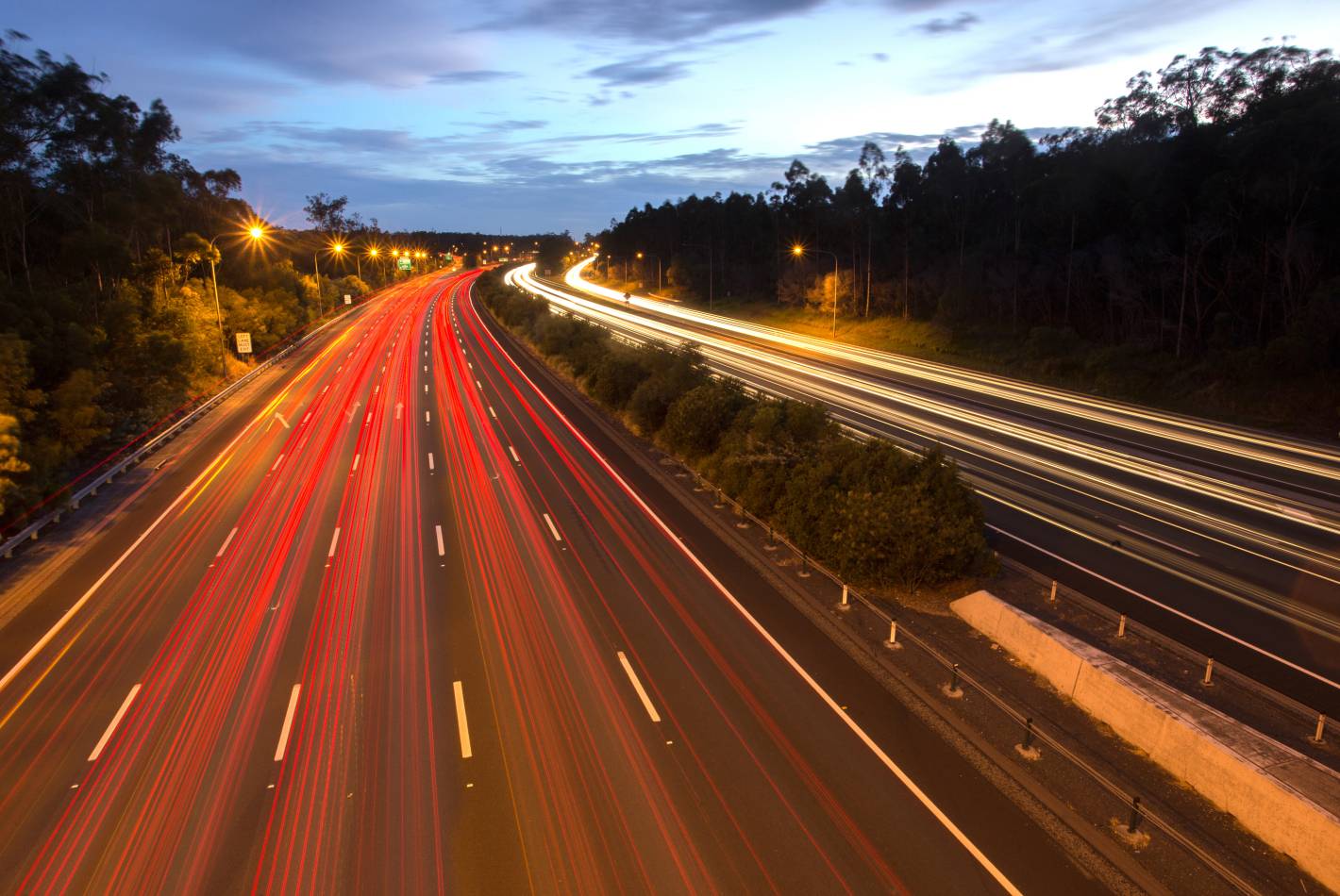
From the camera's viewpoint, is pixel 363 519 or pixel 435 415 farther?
pixel 435 415

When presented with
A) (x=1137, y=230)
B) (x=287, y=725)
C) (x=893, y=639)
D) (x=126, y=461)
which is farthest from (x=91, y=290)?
(x=1137, y=230)

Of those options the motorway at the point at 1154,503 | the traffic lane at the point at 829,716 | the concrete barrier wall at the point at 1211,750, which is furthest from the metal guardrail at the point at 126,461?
the motorway at the point at 1154,503

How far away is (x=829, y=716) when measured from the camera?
38.4ft

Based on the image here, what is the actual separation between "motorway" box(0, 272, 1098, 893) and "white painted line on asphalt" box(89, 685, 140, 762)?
7 centimetres

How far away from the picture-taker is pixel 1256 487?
2233 centimetres

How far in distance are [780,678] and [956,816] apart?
12.7 ft

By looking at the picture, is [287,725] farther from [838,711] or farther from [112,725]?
[838,711]

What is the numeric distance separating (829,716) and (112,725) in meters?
11.6

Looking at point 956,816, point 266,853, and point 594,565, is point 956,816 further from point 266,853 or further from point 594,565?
point 594,565

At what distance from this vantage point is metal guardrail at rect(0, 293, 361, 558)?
1950cm

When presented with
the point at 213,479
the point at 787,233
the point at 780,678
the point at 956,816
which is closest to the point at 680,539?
the point at 780,678

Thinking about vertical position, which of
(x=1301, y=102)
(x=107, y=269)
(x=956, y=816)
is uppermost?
(x=1301, y=102)

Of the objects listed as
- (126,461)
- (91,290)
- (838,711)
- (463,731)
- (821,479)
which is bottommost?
(838,711)

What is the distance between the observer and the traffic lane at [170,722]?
9.24m
